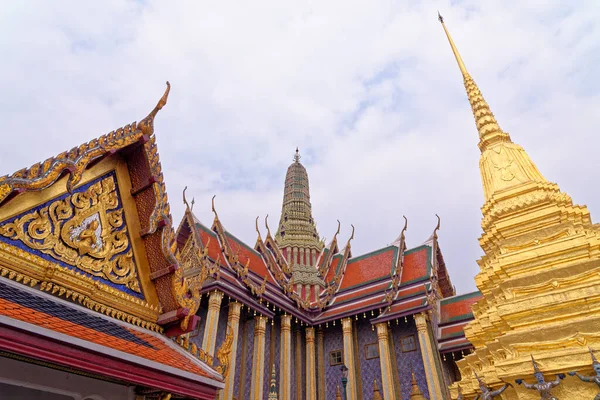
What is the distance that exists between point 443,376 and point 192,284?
39.3 ft

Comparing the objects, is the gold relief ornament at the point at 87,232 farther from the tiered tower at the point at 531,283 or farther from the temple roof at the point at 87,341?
the tiered tower at the point at 531,283

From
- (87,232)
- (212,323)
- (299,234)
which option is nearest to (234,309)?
(212,323)

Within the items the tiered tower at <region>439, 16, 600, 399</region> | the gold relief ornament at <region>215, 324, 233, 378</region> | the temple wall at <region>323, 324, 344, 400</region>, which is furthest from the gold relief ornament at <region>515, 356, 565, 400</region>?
the temple wall at <region>323, 324, 344, 400</region>

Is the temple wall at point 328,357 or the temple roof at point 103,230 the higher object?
the temple wall at point 328,357

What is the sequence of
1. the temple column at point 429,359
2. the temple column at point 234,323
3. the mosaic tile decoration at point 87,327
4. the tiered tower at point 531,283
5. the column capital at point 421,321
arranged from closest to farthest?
1. the mosaic tile decoration at point 87,327
2. the tiered tower at point 531,283
3. the temple column at point 234,323
4. the temple column at point 429,359
5. the column capital at point 421,321

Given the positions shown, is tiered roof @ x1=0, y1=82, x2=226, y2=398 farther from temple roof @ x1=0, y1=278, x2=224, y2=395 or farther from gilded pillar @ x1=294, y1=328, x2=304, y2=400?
gilded pillar @ x1=294, y1=328, x2=304, y2=400

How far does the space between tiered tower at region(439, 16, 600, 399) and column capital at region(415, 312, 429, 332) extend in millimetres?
4403

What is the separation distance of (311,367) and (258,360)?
10.1ft

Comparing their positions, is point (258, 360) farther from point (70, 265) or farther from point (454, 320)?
point (70, 265)

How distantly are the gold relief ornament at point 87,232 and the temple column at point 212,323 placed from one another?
7242 mm

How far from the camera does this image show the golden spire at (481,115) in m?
11.8

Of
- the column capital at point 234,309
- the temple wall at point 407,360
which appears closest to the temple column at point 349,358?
the temple wall at point 407,360

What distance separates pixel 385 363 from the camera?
13250mm

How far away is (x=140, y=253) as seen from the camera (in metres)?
3.94
